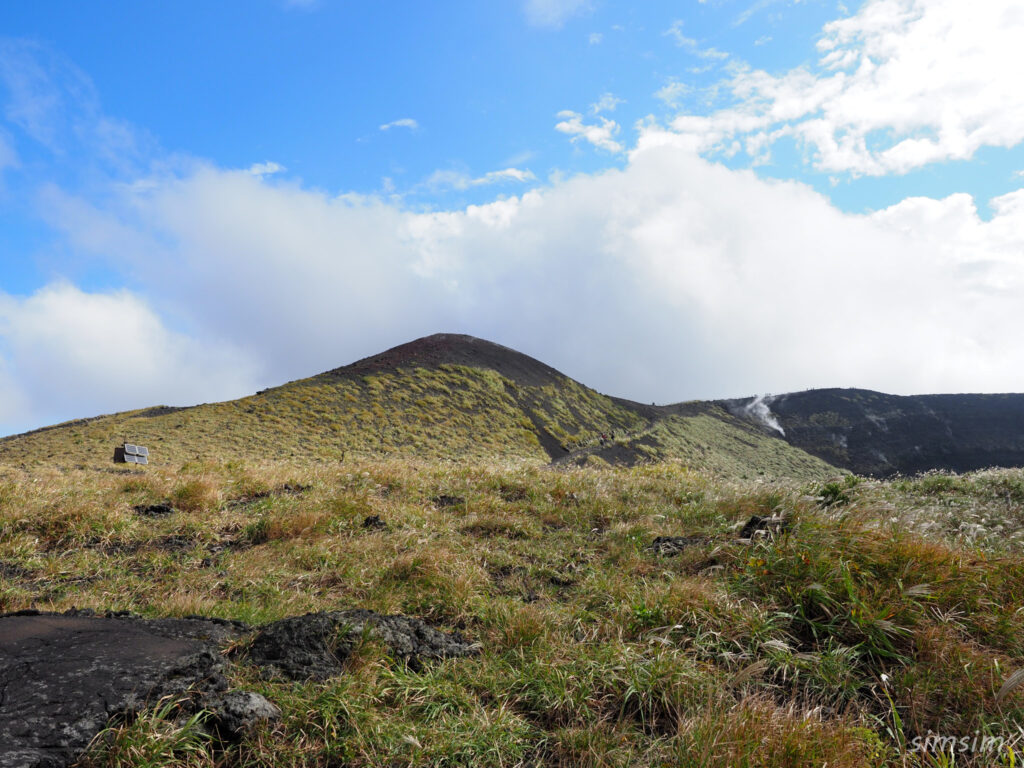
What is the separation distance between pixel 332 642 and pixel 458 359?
54.6 m

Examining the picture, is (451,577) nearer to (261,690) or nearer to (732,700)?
(261,690)

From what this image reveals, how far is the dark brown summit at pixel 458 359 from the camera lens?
53.5 metres

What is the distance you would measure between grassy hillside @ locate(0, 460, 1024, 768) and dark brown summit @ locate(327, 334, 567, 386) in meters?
43.5

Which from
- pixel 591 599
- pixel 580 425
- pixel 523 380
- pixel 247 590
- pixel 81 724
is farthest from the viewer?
pixel 523 380

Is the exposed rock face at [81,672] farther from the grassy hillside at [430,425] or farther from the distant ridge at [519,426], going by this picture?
the grassy hillside at [430,425]

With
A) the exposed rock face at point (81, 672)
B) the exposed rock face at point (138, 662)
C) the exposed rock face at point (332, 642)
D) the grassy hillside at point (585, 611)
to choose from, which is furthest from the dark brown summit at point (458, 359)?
the exposed rock face at point (332, 642)

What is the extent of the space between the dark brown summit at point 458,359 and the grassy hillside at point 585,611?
4350cm

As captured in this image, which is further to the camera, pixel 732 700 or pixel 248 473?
pixel 248 473

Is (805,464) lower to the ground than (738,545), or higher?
lower

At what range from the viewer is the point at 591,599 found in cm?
466

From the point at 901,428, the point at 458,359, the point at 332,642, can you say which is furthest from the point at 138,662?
the point at 901,428

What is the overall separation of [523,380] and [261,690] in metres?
55.6

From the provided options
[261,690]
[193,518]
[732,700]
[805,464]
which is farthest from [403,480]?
[805,464]

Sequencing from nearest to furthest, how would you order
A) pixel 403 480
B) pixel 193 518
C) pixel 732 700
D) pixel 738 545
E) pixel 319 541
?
pixel 732 700
pixel 738 545
pixel 319 541
pixel 193 518
pixel 403 480
